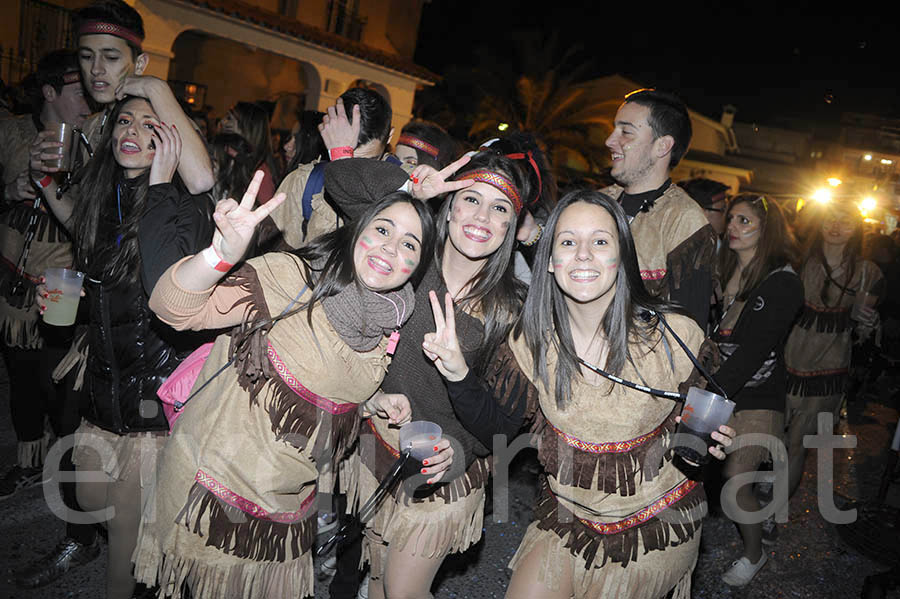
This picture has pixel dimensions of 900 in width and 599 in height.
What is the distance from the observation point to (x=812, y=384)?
15.1 ft

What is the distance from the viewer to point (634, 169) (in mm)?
3340

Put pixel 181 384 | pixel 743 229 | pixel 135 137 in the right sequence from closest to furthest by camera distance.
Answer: pixel 181 384
pixel 135 137
pixel 743 229

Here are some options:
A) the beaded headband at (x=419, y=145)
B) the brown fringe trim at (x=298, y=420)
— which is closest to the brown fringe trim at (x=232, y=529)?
the brown fringe trim at (x=298, y=420)

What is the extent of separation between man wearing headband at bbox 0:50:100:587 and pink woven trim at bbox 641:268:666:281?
331cm

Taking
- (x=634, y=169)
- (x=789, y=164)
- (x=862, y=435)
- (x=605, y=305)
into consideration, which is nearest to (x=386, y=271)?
(x=605, y=305)

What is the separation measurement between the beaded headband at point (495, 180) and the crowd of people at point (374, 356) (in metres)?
0.01

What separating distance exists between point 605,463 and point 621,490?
0.40 ft

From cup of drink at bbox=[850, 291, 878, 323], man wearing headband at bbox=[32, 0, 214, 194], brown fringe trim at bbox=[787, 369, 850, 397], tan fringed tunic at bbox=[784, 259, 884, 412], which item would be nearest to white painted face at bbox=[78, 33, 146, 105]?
man wearing headband at bbox=[32, 0, 214, 194]

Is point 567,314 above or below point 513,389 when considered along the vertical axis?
above

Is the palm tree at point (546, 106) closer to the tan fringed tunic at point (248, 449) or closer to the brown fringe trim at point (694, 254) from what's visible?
the brown fringe trim at point (694, 254)

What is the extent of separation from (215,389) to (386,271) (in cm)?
78

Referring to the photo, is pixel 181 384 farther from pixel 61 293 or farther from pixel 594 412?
pixel 594 412

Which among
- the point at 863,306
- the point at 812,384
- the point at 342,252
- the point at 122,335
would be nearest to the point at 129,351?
the point at 122,335

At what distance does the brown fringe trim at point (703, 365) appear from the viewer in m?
2.47
